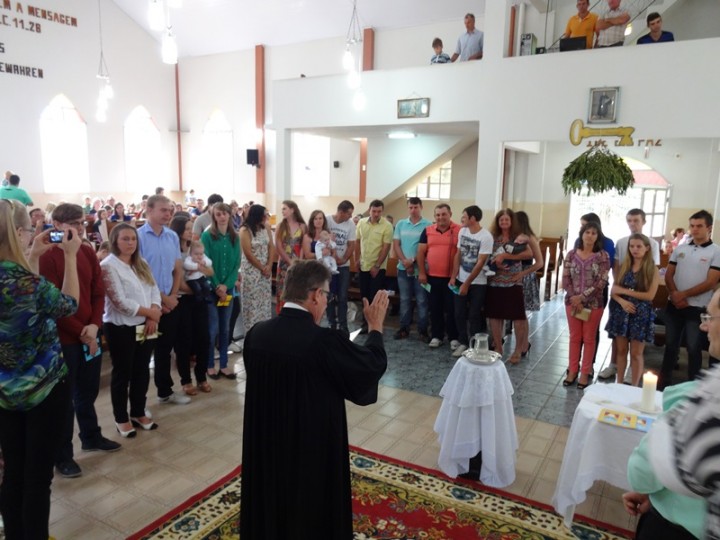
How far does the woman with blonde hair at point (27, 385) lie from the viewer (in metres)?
2.19

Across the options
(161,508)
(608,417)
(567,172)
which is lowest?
(161,508)

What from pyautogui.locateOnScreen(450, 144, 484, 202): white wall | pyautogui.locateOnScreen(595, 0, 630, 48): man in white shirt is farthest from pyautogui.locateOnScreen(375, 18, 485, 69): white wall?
pyautogui.locateOnScreen(595, 0, 630, 48): man in white shirt

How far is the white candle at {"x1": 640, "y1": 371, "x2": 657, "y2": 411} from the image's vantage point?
281 centimetres

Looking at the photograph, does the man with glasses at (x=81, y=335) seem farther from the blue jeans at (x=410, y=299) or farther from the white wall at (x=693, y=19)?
the white wall at (x=693, y=19)

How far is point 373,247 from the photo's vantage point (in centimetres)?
657

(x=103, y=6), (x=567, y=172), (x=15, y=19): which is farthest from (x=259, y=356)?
(x=103, y=6)

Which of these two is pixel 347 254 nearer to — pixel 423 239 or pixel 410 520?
pixel 423 239

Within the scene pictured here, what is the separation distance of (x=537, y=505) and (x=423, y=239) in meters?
3.42

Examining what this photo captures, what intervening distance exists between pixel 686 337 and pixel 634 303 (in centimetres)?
56

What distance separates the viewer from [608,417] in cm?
278

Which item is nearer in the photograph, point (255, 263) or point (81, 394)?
point (81, 394)

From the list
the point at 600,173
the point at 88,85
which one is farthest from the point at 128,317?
the point at 88,85

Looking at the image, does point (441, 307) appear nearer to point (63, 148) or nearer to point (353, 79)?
point (353, 79)

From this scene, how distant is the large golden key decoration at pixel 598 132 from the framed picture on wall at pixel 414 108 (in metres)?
2.22
